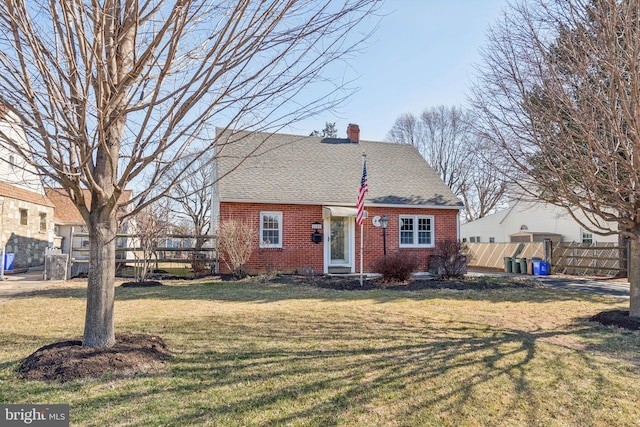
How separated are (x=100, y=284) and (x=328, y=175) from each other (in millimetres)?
12932

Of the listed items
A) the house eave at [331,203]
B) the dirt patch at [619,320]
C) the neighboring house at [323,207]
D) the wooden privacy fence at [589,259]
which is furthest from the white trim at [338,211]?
the wooden privacy fence at [589,259]

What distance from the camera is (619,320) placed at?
21.2ft

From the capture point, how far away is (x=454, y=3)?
553cm

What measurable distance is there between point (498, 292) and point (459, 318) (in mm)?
4253

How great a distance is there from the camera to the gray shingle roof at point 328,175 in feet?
48.5

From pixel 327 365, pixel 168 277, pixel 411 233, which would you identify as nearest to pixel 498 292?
pixel 411 233

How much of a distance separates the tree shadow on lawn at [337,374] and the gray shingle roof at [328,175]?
9.13m

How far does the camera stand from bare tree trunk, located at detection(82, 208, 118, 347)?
4.23 metres

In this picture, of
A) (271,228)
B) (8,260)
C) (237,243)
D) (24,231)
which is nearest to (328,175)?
(271,228)

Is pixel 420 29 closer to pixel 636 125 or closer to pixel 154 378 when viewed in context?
pixel 636 125

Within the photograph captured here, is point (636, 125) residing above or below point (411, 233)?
above

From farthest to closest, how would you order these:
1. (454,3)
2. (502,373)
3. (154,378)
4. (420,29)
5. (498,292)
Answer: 1. (498,292)
2. (454,3)
3. (420,29)
4. (502,373)
5. (154,378)

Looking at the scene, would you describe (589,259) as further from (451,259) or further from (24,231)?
(24,231)

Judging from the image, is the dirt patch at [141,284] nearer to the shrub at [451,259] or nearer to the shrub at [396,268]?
the shrub at [396,268]
